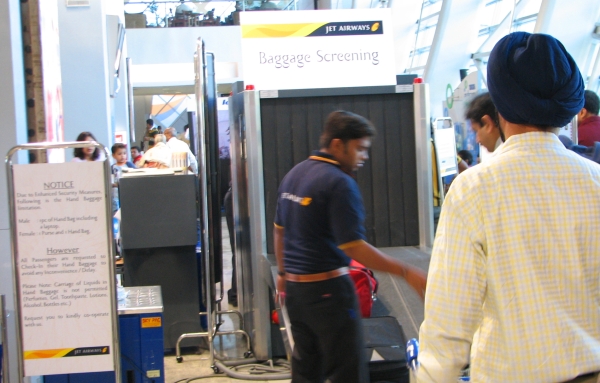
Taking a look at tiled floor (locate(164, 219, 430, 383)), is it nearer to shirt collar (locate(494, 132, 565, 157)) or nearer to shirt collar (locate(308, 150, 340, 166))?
shirt collar (locate(308, 150, 340, 166))

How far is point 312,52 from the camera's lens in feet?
15.3

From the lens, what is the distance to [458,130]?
9.72 meters

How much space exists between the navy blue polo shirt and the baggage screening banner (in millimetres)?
1851

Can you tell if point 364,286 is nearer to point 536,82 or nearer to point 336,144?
point 336,144

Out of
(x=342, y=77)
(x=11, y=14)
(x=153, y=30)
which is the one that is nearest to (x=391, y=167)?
(x=342, y=77)

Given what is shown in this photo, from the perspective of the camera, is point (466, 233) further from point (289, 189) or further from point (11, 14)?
point (11, 14)

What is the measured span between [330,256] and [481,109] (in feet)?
2.75

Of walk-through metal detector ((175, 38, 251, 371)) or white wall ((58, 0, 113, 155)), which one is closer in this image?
walk-through metal detector ((175, 38, 251, 371))

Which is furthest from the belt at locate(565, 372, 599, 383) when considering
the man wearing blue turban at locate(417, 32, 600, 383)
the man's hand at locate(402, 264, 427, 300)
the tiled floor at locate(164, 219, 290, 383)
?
the tiled floor at locate(164, 219, 290, 383)

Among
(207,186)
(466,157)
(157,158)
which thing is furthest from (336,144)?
Answer: (466,157)

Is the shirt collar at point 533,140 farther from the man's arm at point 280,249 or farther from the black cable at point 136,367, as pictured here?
the black cable at point 136,367

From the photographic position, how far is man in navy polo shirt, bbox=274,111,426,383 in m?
2.69

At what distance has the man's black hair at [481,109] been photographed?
8.81ft

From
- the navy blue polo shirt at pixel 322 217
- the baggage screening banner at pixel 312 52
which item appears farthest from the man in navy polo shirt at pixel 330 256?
the baggage screening banner at pixel 312 52
